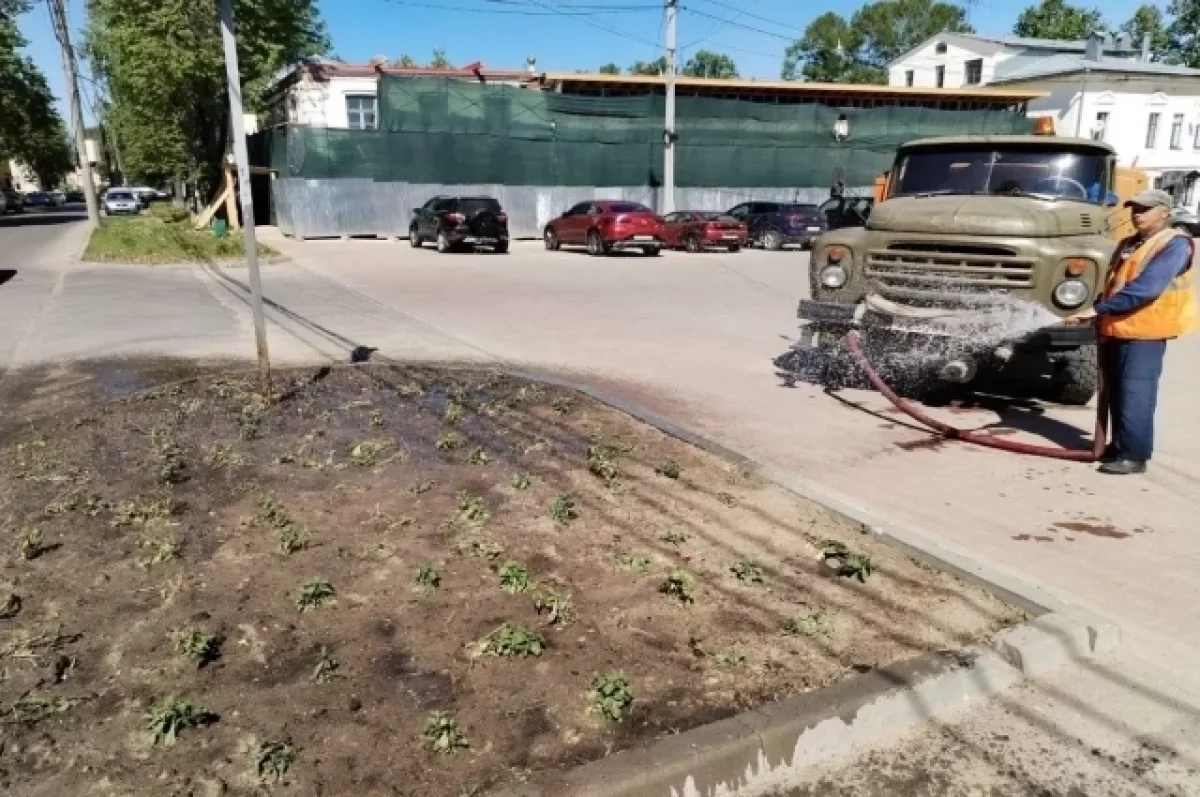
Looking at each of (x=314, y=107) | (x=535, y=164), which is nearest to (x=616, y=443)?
(x=535, y=164)

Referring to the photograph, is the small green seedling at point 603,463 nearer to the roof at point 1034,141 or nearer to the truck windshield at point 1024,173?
the truck windshield at point 1024,173

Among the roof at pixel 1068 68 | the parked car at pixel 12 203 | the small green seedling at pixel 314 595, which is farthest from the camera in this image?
the parked car at pixel 12 203

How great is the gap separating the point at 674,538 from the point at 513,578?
0.93 metres

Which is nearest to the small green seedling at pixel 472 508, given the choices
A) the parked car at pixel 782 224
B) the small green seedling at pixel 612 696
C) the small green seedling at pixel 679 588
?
the small green seedling at pixel 679 588

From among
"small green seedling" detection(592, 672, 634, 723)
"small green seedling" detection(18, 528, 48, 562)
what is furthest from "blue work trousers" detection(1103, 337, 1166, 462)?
"small green seedling" detection(18, 528, 48, 562)

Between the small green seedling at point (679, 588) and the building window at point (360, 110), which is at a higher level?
the building window at point (360, 110)

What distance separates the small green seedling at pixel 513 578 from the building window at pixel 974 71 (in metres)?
59.9

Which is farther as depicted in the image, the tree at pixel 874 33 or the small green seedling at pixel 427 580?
the tree at pixel 874 33

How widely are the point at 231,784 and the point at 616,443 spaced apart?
362cm

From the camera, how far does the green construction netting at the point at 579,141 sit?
93.8 ft

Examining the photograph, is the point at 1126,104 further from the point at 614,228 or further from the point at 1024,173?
the point at 1024,173

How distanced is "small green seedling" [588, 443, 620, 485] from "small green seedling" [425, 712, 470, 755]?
2393 mm

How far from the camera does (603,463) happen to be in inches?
209

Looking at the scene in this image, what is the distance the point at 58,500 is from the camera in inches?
185
